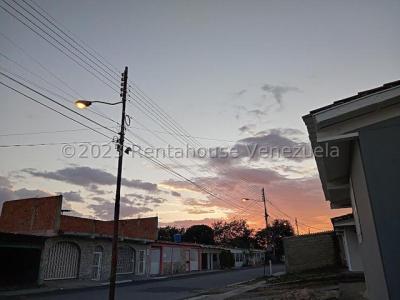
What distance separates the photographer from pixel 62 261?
2588cm

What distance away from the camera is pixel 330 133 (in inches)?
249

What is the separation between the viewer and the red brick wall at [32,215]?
1041 inches

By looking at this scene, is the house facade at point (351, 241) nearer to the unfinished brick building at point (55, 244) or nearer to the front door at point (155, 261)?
the unfinished brick building at point (55, 244)

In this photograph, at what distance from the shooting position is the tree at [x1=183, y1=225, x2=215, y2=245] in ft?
252

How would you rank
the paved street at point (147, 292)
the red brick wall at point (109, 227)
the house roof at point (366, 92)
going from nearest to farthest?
the house roof at point (366, 92) < the paved street at point (147, 292) < the red brick wall at point (109, 227)

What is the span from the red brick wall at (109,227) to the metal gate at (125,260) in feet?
6.42

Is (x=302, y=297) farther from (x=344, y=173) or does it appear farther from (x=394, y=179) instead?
(x=394, y=179)

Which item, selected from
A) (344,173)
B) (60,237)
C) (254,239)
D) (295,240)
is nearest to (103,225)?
(60,237)

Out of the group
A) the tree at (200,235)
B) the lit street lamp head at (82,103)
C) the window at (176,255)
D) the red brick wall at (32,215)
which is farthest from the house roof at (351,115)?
the tree at (200,235)

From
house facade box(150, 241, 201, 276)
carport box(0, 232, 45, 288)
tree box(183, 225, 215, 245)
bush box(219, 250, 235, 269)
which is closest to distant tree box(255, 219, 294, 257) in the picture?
tree box(183, 225, 215, 245)

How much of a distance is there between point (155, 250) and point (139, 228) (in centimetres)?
310

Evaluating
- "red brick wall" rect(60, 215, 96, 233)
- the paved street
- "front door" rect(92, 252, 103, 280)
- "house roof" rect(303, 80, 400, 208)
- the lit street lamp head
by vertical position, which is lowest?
the paved street

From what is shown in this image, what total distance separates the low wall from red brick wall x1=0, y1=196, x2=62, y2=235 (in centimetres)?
2019

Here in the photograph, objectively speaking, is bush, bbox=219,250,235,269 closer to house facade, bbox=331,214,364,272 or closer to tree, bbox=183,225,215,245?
tree, bbox=183,225,215,245
